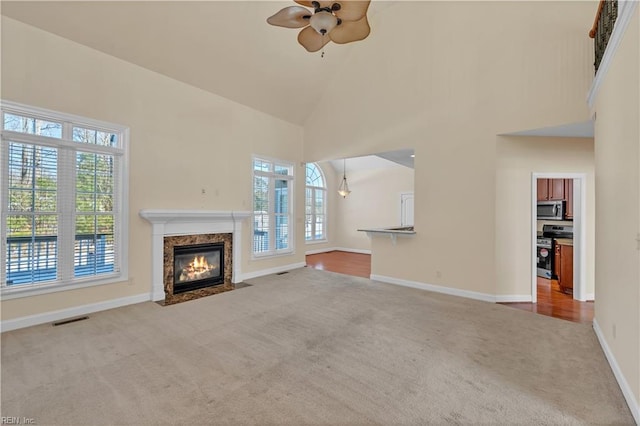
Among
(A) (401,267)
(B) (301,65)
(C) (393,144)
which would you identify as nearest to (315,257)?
(A) (401,267)

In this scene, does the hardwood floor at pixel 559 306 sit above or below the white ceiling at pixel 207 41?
below

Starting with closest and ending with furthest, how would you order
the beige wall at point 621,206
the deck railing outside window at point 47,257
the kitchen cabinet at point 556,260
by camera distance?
the beige wall at point 621,206 < the deck railing outside window at point 47,257 < the kitchen cabinet at point 556,260

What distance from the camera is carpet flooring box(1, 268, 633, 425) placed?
79.8 inches

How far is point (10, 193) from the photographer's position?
3.44m

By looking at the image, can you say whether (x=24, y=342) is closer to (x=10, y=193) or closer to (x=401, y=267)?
(x=10, y=193)

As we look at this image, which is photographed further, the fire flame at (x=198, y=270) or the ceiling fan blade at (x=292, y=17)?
the fire flame at (x=198, y=270)

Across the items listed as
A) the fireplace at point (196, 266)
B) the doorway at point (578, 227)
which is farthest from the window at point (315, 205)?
the doorway at point (578, 227)

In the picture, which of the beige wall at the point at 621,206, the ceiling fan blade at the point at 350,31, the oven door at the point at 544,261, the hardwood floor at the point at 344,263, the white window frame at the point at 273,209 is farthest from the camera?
the hardwood floor at the point at 344,263

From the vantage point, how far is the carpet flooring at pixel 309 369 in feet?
6.65

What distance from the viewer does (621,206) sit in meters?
2.43

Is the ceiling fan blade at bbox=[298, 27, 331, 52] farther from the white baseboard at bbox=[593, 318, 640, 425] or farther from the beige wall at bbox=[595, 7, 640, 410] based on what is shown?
the white baseboard at bbox=[593, 318, 640, 425]

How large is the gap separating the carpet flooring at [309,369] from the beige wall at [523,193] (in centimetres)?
80

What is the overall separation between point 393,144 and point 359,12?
2.95 meters

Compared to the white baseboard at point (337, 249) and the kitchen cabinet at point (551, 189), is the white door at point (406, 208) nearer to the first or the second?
the white baseboard at point (337, 249)
